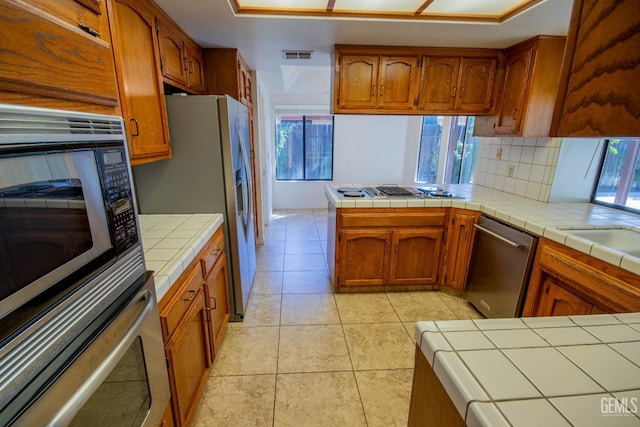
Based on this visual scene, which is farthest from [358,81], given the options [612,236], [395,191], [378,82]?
[612,236]

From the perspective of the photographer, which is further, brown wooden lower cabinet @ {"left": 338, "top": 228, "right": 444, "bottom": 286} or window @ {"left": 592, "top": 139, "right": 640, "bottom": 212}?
brown wooden lower cabinet @ {"left": 338, "top": 228, "right": 444, "bottom": 286}

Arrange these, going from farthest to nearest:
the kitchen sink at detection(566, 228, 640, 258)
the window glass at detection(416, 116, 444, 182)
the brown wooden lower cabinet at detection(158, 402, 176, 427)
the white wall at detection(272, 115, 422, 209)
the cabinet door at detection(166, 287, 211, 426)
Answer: the white wall at detection(272, 115, 422, 209), the window glass at detection(416, 116, 444, 182), the kitchen sink at detection(566, 228, 640, 258), the cabinet door at detection(166, 287, 211, 426), the brown wooden lower cabinet at detection(158, 402, 176, 427)

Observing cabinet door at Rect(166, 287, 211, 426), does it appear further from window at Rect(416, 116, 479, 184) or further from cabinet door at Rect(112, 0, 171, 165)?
window at Rect(416, 116, 479, 184)

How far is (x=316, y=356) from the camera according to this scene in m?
1.97

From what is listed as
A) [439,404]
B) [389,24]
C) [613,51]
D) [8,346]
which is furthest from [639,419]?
[389,24]

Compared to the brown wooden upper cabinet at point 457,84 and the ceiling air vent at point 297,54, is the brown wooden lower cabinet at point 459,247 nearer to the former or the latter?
the brown wooden upper cabinet at point 457,84

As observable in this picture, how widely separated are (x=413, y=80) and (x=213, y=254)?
217cm

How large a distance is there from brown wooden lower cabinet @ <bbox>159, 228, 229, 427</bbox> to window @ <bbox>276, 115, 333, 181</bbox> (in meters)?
3.80

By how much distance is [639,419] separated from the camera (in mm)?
534

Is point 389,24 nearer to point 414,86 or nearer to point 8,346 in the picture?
point 414,86

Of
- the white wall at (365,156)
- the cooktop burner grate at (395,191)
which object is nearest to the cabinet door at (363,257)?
the cooktop burner grate at (395,191)

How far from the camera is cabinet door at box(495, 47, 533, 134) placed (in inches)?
93.0

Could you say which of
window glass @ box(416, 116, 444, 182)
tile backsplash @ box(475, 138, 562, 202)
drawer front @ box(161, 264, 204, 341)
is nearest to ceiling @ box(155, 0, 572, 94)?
tile backsplash @ box(475, 138, 562, 202)

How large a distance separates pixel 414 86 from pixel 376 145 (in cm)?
294
